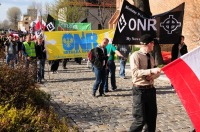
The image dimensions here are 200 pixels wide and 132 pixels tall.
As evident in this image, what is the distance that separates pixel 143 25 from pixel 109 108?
8.15 ft

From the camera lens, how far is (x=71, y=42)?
54.7ft

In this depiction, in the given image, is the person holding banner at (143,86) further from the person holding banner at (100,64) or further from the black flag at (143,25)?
the person holding banner at (100,64)

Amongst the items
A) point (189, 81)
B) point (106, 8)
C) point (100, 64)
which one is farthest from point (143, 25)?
point (106, 8)

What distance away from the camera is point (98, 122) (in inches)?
295

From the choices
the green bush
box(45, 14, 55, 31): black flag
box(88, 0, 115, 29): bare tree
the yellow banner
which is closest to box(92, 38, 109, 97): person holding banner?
the green bush

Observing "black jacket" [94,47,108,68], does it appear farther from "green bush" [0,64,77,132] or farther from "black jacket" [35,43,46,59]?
"black jacket" [35,43,46,59]

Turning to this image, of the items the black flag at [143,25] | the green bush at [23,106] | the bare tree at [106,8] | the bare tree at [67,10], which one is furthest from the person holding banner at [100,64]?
the bare tree at [106,8]

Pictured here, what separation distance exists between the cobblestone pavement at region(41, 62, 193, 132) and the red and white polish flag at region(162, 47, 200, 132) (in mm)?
2628

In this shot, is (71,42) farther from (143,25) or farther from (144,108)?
(144,108)

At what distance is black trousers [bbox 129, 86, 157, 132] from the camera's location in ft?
18.3

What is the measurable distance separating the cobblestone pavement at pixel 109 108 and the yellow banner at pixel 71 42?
9.95ft

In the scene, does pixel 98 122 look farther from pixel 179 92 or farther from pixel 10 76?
pixel 179 92

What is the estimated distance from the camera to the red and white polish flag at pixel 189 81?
4266 millimetres

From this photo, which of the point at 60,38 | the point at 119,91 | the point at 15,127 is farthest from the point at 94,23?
the point at 15,127
